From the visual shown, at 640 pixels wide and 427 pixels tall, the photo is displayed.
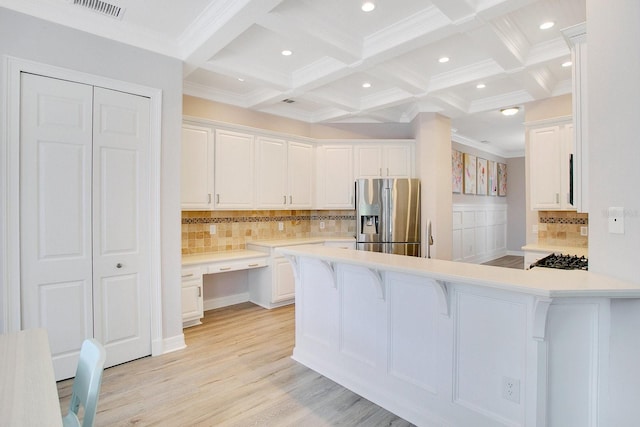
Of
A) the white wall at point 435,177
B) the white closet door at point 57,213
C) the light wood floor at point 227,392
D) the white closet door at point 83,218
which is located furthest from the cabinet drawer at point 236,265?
the white wall at point 435,177

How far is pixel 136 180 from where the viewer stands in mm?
3008

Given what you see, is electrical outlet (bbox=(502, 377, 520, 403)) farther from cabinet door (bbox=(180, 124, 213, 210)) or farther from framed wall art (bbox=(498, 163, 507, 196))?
framed wall art (bbox=(498, 163, 507, 196))

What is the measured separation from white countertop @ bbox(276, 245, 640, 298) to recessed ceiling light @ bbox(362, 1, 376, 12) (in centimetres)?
186

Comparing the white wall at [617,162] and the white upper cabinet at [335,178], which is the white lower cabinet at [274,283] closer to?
the white upper cabinet at [335,178]

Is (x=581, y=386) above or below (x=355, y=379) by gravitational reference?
above

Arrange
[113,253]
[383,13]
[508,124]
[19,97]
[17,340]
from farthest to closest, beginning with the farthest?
[508,124] < [113,253] < [383,13] < [19,97] < [17,340]

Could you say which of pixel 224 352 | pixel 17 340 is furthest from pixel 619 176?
pixel 224 352

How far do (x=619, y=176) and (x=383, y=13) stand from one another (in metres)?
1.98

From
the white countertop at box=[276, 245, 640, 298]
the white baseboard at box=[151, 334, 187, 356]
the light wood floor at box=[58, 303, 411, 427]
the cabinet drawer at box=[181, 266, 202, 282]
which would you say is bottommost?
the light wood floor at box=[58, 303, 411, 427]

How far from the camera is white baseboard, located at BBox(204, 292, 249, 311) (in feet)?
14.9

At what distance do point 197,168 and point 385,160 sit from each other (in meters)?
2.73

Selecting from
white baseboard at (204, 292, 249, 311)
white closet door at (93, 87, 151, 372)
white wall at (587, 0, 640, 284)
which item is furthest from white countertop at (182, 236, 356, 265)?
white wall at (587, 0, 640, 284)

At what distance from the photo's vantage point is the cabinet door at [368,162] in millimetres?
5332

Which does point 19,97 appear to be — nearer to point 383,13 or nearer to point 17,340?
point 17,340
